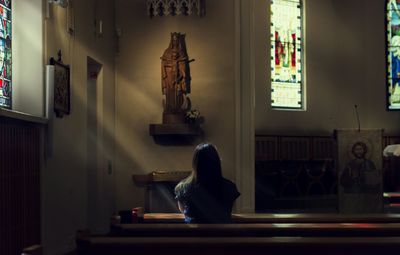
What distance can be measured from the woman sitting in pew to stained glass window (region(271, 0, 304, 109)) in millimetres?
10640

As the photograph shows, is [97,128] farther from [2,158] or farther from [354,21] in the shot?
[354,21]

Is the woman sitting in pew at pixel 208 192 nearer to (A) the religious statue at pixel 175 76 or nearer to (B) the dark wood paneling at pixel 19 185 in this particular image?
(B) the dark wood paneling at pixel 19 185

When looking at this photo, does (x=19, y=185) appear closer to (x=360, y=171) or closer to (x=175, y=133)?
(x=175, y=133)

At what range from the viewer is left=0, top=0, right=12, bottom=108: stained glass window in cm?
623

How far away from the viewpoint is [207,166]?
4832 mm

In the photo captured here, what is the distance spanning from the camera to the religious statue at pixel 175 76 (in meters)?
9.73

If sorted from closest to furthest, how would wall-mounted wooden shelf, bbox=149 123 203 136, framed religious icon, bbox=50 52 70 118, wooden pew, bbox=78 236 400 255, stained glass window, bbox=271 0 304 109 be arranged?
wooden pew, bbox=78 236 400 255, framed religious icon, bbox=50 52 70 118, wall-mounted wooden shelf, bbox=149 123 203 136, stained glass window, bbox=271 0 304 109

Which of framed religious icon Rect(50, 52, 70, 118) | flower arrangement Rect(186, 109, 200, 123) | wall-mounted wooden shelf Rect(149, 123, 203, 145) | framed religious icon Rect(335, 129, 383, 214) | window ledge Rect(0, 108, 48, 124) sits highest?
framed religious icon Rect(50, 52, 70, 118)

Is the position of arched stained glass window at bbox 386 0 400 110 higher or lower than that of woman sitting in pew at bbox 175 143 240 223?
higher

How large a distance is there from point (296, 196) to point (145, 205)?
5.24 meters

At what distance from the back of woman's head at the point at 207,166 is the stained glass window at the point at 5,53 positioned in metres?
2.21

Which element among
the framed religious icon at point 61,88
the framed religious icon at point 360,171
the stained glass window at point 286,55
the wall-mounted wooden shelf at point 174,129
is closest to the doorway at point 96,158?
the wall-mounted wooden shelf at point 174,129

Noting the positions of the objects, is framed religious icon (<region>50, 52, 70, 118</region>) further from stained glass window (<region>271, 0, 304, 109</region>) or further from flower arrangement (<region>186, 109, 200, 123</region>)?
stained glass window (<region>271, 0, 304, 109</region>)

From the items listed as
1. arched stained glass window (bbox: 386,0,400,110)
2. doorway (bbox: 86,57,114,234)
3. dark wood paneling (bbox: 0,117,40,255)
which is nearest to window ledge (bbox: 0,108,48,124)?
dark wood paneling (bbox: 0,117,40,255)
